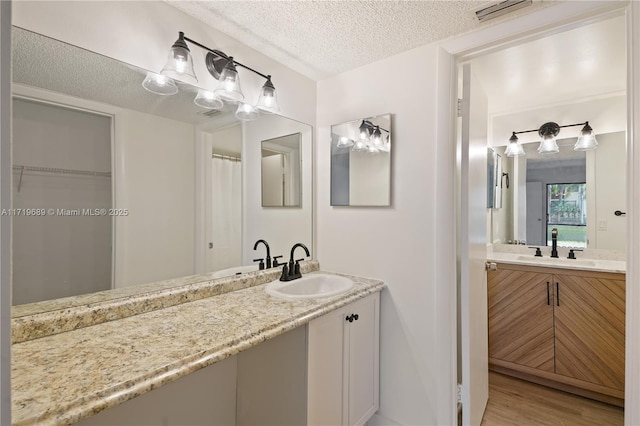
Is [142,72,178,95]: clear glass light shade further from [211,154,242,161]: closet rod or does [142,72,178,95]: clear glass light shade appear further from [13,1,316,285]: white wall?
[211,154,242,161]: closet rod

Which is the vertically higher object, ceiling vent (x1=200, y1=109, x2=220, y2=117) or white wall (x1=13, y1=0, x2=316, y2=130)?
white wall (x1=13, y1=0, x2=316, y2=130)

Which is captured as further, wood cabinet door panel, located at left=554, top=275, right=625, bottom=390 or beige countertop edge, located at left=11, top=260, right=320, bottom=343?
wood cabinet door panel, located at left=554, top=275, right=625, bottom=390

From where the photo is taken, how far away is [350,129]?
2.01 m

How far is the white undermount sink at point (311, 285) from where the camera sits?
5.59 ft

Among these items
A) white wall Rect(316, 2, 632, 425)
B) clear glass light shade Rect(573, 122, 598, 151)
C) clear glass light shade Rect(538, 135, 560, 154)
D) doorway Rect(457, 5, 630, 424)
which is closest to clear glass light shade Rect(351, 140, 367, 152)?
white wall Rect(316, 2, 632, 425)

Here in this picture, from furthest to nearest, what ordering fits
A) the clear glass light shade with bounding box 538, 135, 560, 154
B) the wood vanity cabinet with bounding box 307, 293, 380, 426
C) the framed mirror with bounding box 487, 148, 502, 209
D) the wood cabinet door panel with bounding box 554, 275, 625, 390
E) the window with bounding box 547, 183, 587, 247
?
the framed mirror with bounding box 487, 148, 502, 209 → the clear glass light shade with bounding box 538, 135, 560, 154 → the window with bounding box 547, 183, 587, 247 → the wood cabinet door panel with bounding box 554, 275, 625, 390 → the wood vanity cabinet with bounding box 307, 293, 380, 426

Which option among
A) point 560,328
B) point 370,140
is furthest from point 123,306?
point 560,328

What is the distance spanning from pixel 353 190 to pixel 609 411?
90.8 inches

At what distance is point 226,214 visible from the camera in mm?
1674

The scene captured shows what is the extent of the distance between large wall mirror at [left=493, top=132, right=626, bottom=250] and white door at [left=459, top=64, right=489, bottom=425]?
131 cm

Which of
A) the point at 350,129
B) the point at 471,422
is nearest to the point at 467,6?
the point at 350,129

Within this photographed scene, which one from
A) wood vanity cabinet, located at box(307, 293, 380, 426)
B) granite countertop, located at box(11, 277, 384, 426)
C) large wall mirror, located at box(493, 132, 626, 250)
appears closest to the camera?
granite countertop, located at box(11, 277, 384, 426)

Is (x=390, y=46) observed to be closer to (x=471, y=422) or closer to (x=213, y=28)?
(x=213, y=28)

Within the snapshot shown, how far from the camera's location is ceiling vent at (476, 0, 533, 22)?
4.46 feet
